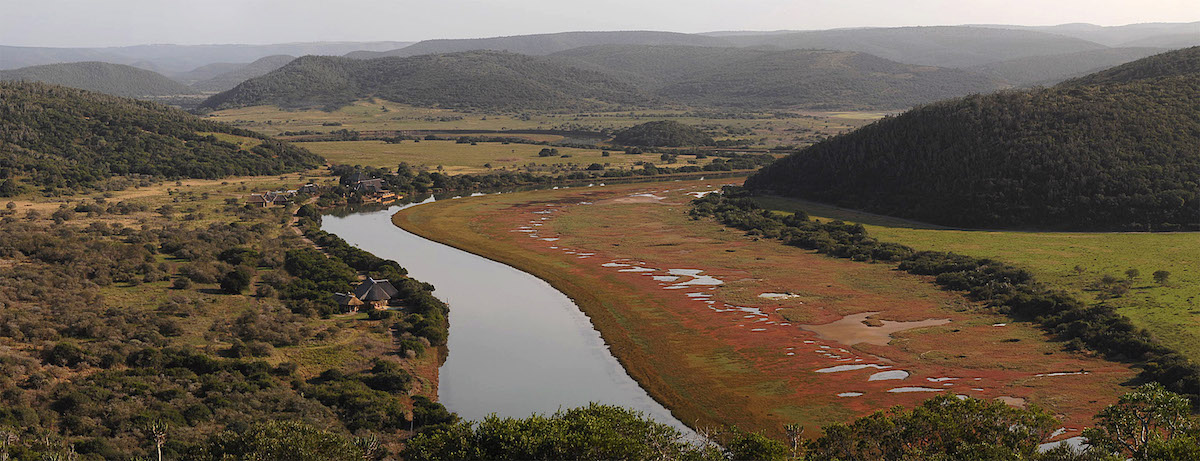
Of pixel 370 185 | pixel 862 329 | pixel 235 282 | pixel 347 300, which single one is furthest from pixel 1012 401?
pixel 370 185

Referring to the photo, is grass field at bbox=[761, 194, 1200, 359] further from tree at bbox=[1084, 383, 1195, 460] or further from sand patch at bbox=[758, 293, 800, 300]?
tree at bbox=[1084, 383, 1195, 460]

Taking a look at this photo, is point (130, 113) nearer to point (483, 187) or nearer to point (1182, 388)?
point (483, 187)

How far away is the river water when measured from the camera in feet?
135

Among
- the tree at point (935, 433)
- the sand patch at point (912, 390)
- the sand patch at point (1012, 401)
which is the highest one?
the tree at point (935, 433)

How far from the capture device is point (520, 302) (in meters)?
60.2

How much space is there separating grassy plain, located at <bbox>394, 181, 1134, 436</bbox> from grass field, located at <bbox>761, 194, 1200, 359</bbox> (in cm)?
693

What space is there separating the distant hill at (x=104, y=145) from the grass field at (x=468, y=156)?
12.6 meters

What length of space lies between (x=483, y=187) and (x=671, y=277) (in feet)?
209

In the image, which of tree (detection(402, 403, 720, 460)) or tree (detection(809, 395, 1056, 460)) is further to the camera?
tree (detection(809, 395, 1056, 460))

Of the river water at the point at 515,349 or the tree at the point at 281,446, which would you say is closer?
the tree at the point at 281,446

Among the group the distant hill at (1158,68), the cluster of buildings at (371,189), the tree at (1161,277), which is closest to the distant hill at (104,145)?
the cluster of buildings at (371,189)

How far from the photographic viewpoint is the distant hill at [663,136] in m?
182

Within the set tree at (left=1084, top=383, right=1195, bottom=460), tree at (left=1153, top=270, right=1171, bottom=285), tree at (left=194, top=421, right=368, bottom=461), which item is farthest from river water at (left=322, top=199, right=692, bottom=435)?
tree at (left=1153, top=270, right=1171, bottom=285)

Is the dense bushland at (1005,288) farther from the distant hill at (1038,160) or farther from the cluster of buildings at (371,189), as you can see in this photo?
the cluster of buildings at (371,189)
